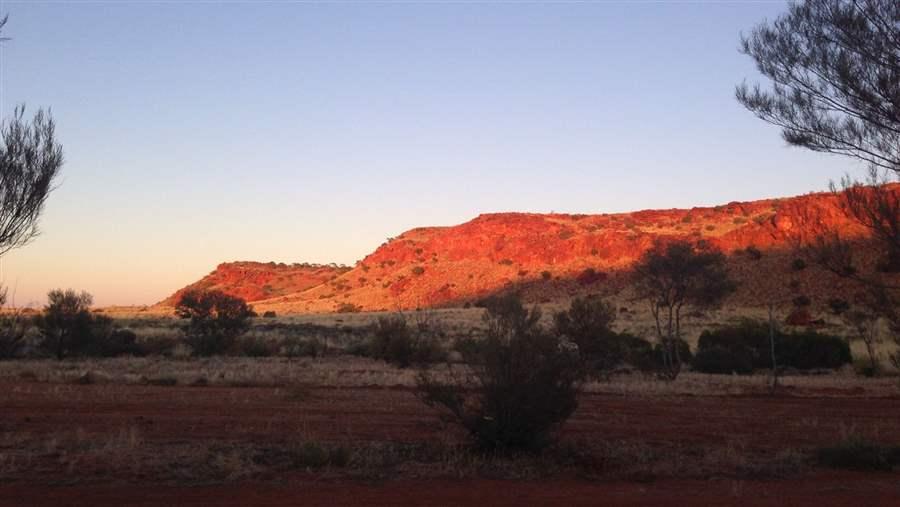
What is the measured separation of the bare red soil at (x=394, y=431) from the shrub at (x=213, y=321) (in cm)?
1749

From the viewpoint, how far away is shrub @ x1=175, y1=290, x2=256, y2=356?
131 ft

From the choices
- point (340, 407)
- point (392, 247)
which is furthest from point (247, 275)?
point (340, 407)

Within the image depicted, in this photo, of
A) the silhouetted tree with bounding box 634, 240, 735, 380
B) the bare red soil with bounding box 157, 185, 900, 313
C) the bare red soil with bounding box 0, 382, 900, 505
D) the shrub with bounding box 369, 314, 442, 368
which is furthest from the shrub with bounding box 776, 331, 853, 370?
the bare red soil with bounding box 157, 185, 900, 313

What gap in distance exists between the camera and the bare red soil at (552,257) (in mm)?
73438

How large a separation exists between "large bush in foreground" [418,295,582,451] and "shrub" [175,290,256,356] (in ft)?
97.5

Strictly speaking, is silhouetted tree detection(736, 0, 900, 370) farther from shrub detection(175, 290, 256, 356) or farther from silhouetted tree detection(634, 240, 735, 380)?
shrub detection(175, 290, 256, 356)

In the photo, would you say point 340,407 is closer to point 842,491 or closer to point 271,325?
point 842,491

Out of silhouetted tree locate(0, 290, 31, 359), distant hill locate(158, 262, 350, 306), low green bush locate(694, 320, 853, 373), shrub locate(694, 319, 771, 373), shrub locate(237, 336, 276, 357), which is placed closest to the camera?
silhouetted tree locate(0, 290, 31, 359)

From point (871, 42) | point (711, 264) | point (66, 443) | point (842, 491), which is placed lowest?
point (842, 491)

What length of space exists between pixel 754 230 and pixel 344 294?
53367 mm

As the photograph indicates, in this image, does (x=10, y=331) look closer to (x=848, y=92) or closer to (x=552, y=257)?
(x=848, y=92)

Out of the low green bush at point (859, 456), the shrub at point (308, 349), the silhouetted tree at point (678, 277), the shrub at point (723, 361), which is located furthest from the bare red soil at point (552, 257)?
the low green bush at point (859, 456)

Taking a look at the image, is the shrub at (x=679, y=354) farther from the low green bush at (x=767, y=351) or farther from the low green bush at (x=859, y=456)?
the low green bush at (x=859, y=456)

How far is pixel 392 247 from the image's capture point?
13125 centimetres
